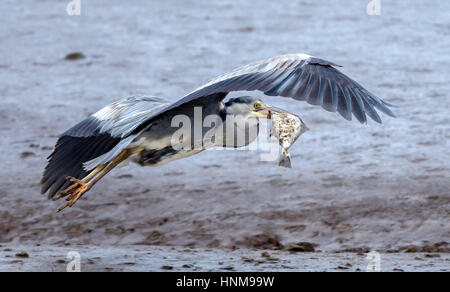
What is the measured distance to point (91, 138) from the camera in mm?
5449

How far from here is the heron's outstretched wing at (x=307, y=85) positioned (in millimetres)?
4262

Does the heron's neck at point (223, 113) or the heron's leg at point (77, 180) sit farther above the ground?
the heron's neck at point (223, 113)

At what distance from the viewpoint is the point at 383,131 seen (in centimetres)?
835

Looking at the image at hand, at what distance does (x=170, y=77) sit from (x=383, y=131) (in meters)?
2.72

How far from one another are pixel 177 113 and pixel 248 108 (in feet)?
1.32

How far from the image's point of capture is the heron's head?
510 cm

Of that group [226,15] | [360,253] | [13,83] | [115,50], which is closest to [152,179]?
[360,253]

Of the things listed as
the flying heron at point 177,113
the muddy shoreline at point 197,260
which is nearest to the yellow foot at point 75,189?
the flying heron at point 177,113

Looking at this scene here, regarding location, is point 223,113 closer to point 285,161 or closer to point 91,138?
point 285,161

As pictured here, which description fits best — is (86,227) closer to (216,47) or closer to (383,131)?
(383,131)

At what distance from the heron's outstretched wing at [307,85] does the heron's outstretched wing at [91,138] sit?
2.21ft

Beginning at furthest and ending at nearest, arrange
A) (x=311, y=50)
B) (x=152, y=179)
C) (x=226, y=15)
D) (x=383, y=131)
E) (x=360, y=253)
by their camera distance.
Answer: (x=226, y=15)
(x=311, y=50)
(x=383, y=131)
(x=152, y=179)
(x=360, y=253)

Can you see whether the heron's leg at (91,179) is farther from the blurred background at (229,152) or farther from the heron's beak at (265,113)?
the blurred background at (229,152)

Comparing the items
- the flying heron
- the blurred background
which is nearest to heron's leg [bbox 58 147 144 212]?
the flying heron
